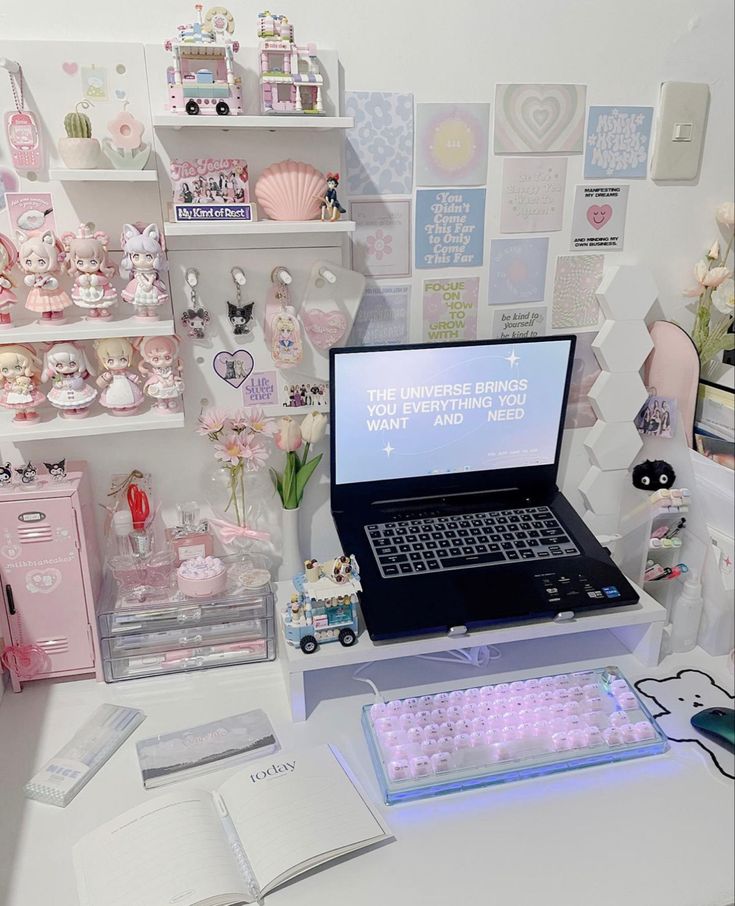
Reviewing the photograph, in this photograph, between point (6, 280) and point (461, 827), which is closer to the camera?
point (461, 827)

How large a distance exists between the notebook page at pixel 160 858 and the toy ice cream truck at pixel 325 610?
11.3 inches

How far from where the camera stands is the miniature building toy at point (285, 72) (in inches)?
48.0

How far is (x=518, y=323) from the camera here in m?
1.56

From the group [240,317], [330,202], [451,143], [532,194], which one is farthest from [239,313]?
[532,194]

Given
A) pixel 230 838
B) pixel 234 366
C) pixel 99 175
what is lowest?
pixel 230 838

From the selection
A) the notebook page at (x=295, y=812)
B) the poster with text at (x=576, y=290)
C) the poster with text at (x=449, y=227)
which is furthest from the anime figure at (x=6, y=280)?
the poster with text at (x=576, y=290)

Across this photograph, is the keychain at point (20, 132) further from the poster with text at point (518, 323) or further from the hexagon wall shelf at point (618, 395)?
the hexagon wall shelf at point (618, 395)

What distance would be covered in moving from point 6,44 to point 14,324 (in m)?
0.44

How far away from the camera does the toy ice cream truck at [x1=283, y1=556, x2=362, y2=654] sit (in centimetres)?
125

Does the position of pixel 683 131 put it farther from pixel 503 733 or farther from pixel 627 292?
pixel 503 733

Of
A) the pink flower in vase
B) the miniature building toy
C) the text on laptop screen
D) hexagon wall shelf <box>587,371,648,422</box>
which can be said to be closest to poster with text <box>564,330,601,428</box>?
hexagon wall shelf <box>587,371,648,422</box>

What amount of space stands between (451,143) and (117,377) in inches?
29.6

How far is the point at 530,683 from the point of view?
1263 millimetres

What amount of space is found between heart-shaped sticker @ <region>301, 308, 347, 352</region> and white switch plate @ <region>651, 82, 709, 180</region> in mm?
706
